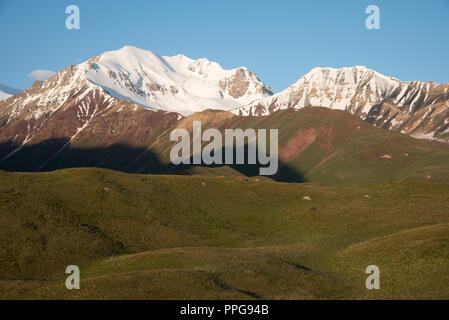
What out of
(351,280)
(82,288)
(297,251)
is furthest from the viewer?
(297,251)

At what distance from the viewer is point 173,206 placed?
8056 cm

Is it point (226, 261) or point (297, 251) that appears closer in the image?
point (226, 261)

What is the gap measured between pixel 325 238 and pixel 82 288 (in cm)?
3857

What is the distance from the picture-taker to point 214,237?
71.4 meters

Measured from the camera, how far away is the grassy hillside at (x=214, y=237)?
131 feet

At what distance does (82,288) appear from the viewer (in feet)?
125

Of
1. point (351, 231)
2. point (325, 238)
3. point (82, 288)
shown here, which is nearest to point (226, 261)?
point (82, 288)

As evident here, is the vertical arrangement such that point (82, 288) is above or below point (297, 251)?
below

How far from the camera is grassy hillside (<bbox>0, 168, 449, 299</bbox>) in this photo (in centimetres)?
4006

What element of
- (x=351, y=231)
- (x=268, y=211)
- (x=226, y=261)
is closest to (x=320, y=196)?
(x=268, y=211)

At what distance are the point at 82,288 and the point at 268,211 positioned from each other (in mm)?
47258
